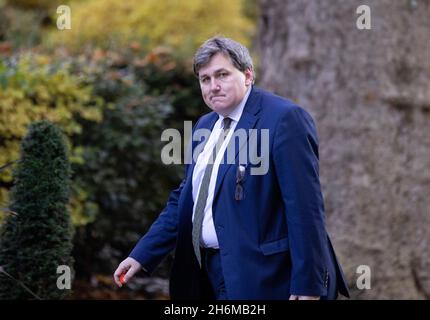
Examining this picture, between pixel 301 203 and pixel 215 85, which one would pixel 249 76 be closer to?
pixel 215 85

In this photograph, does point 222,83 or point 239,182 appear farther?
point 222,83

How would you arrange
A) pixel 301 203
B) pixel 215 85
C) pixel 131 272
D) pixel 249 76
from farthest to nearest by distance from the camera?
pixel 131 272 < pixel 249 76 < pixel 215 85 < pixel 301 203

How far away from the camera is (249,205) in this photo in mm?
3488

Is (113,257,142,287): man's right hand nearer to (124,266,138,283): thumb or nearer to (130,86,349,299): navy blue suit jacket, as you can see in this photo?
(124,266,138,283): thumb

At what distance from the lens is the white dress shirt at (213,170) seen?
143 inches

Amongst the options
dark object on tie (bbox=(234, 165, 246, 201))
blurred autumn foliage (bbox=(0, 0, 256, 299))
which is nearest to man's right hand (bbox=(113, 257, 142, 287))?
dark object on tie (bbox=(234, 165, 246, 201))

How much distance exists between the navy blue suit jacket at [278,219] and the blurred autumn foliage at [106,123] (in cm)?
270

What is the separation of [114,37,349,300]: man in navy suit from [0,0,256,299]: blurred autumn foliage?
7.83 ft

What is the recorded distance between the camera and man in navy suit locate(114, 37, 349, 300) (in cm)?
337

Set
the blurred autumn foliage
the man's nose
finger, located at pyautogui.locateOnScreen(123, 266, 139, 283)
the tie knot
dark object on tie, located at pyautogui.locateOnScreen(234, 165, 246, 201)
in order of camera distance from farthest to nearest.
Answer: the blurred autumn foliage, finger, located at pyautogui.locateOnScreen(123, 266, 139, 283), the tie knot, the man's nose, dark object on tie, located at pyautogui.locateOnScreen(234, 165, 246, 201)

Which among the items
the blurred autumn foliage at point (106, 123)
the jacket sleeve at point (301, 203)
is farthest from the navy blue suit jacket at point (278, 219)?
the blurred autumn foliage at point (106, 123)

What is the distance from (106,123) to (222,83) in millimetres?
3877

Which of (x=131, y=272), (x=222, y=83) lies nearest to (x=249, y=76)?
(x=222, y=83)
